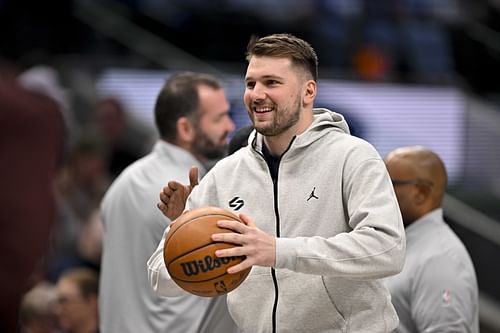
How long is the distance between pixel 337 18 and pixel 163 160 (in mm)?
8719

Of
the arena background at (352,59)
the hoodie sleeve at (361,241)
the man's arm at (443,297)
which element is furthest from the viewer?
the arena background at (352,59)

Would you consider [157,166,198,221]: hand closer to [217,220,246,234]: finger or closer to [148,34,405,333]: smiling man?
[148,34,405,333]: smiling man

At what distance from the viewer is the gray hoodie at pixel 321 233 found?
4117 mm

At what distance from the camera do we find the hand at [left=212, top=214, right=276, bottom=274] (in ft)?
13.0

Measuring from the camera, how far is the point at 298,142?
450 centimetres

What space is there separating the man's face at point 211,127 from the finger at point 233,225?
7.55 feet

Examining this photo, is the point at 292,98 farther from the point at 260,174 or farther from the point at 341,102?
the point at 341,102

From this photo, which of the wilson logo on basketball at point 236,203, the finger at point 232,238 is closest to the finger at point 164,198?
the wilson logo on basketball at point 236,203

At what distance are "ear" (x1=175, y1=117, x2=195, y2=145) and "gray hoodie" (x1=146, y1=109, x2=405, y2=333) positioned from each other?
177cm

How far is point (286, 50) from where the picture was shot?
4.44m

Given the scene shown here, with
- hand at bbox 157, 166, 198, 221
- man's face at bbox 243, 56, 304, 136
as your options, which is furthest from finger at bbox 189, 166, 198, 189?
man's face at bbox 243, 56, 304, 136

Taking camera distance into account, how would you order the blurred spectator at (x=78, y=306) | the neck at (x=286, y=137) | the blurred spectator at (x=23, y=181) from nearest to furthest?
the blurred spectator at (x=23, y=181) → the neck at (x=286, y=137) → the blurred spectator at (x=78, y=306)

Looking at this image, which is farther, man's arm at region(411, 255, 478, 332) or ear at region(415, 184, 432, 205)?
ear at region(415, 184, 432, 205)

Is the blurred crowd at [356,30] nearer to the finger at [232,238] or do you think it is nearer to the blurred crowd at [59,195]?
the blurred crowd at [59,195]
